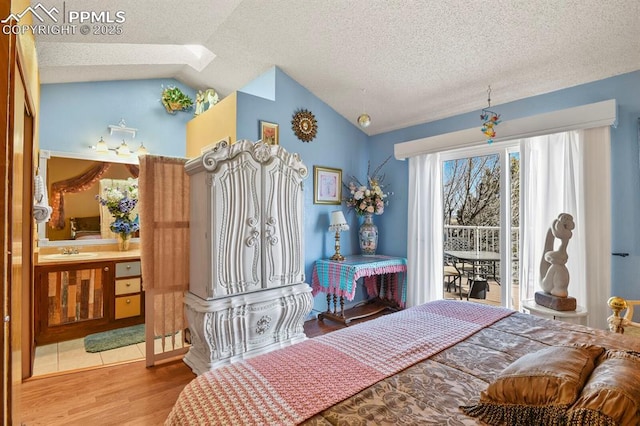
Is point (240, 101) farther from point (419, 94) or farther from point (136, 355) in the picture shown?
point (136, 355)

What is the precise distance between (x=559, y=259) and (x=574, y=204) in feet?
1.87

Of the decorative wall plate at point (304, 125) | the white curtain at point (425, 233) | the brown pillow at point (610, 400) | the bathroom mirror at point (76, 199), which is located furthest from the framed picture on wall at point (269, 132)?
the brown pillow at point (610, 400)

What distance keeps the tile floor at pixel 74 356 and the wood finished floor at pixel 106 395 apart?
0.50 ft

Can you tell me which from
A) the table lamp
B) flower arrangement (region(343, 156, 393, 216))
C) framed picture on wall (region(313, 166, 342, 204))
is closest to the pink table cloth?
the table lamp

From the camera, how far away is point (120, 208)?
12.1 ft

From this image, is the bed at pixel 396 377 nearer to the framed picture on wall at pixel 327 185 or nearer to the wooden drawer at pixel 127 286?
the framed picture on wall at pixel 327 185

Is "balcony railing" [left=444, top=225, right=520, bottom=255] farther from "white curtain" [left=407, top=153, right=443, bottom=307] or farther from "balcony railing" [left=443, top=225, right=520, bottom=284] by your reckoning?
"white curtain" [left=407, top=153, right=443, bottom=307]

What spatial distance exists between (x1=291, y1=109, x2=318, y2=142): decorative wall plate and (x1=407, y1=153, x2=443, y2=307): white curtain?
4.19 feet

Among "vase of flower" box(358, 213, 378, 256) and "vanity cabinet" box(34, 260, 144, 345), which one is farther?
"vase of flower" box(358, 213, 378, 256)

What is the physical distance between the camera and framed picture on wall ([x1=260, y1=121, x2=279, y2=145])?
128 inches

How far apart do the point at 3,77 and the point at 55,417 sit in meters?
1.96

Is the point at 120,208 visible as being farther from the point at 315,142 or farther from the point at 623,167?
the point at 623,167

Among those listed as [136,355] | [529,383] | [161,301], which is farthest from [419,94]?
→ [136,355]

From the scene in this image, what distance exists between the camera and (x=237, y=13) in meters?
2.67
